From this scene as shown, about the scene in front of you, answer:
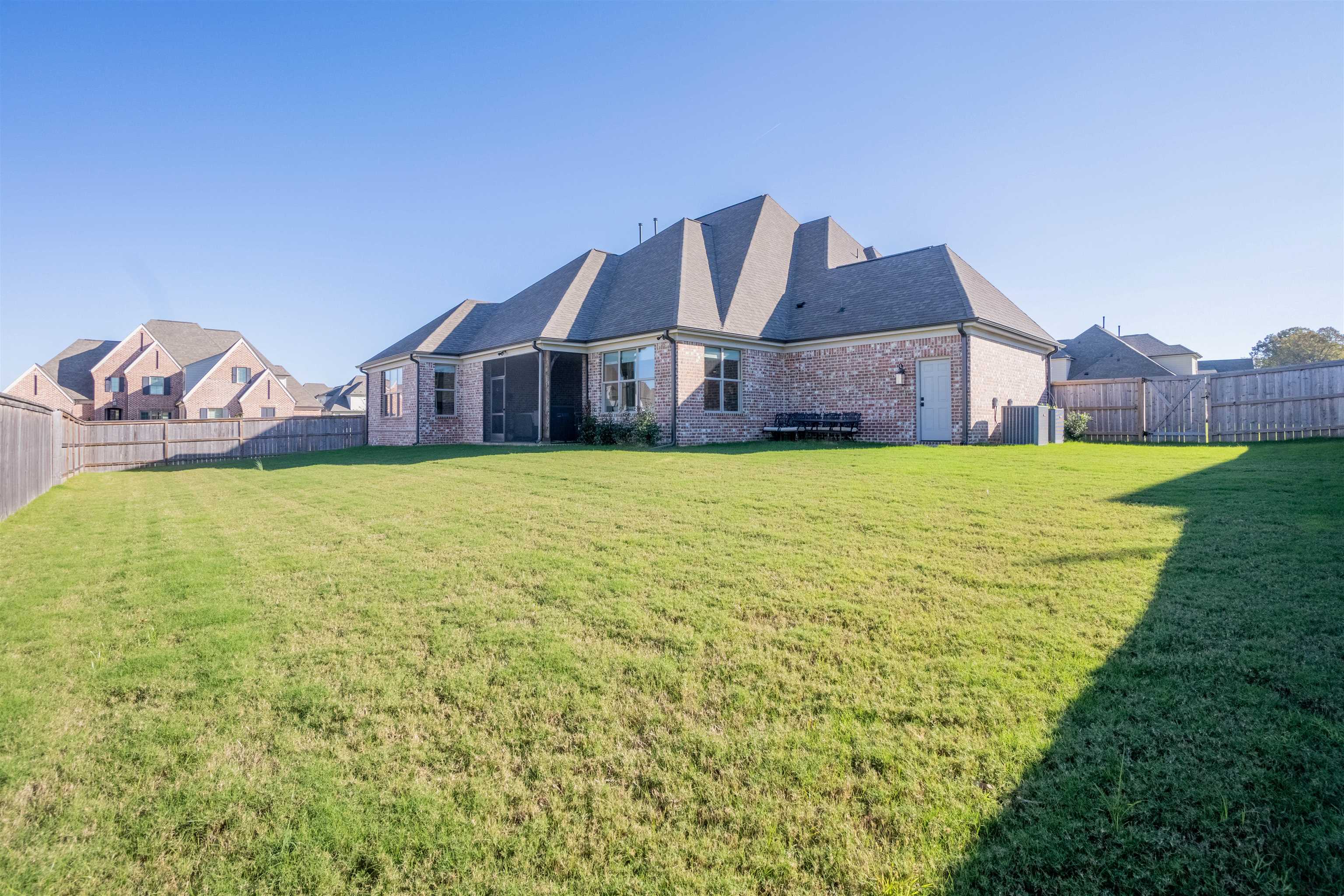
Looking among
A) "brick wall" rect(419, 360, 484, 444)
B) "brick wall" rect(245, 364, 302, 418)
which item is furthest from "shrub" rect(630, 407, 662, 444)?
"brick wall" rect(245, 364, 302, 418)

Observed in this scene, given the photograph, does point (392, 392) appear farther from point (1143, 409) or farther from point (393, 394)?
point (1143, 409)

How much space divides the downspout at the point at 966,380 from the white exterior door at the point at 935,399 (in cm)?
36

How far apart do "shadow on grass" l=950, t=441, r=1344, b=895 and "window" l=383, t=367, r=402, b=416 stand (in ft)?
83.6

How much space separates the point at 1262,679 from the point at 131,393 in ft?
205

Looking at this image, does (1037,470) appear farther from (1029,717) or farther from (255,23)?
(255,23)

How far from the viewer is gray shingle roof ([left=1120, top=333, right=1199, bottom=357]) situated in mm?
49188

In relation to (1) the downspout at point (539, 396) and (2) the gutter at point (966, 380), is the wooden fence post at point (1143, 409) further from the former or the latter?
(1) the downspout at point (539, 396)

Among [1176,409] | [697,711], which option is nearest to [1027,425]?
[1176,409]

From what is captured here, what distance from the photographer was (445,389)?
78.4ft

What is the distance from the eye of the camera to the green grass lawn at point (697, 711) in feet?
6.45

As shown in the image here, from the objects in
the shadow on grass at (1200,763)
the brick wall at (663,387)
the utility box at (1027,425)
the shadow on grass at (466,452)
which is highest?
the brick wall at (663,387)

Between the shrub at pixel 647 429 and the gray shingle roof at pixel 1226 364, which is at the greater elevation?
the gray shingle roof at pixel 1226 364

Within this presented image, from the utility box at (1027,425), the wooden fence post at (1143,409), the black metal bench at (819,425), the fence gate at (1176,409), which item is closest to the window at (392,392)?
the black metal bench at (819,425)

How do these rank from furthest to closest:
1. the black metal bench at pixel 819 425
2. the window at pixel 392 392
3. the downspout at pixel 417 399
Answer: the window at pixel 392 392 → the downspout at pixel 417 399 → the black metal bench at pixel 819 425
